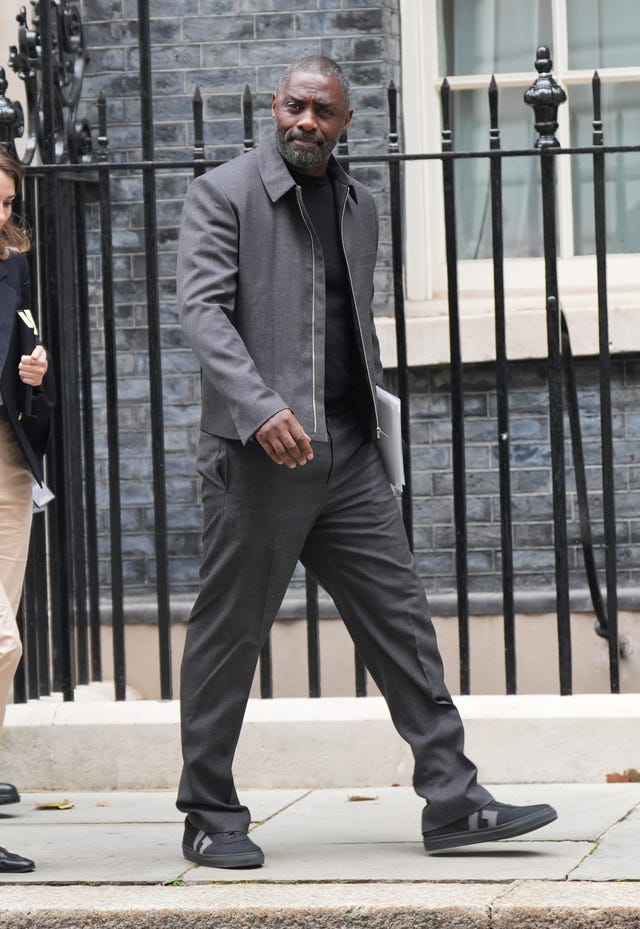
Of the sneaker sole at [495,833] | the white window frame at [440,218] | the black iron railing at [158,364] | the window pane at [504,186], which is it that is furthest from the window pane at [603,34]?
the sneaker sole at [495,833]

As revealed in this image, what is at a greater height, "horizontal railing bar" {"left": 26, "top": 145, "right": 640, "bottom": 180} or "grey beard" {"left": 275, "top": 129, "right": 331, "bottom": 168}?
"horizontal railing bar" {"left": 26, "top": 145, "right": 640, "bottom": 180}

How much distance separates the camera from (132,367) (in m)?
7.22

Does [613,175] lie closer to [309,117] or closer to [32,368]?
[309,117]

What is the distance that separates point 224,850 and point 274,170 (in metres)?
1.76

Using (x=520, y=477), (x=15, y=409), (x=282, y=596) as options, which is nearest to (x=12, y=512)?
(x=15, y=409)

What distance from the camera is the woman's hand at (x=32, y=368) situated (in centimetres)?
459

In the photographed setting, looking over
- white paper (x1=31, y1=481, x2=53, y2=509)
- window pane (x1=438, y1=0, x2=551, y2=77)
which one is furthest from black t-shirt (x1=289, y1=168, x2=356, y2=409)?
window pane (x1=438, y1=0, x2=551, y2=77)

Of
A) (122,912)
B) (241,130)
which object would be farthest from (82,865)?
(241,130)

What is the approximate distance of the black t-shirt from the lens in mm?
4391

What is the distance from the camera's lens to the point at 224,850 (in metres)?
4.33

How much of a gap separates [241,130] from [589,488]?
2110 millimetres

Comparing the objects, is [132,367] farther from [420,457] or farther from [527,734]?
[527,734]

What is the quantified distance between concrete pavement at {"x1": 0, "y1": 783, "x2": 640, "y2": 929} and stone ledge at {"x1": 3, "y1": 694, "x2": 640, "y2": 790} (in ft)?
0.45

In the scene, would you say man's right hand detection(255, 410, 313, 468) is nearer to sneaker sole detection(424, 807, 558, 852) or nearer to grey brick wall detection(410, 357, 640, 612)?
sneaker sole detection(424, 807, 558, 852)
